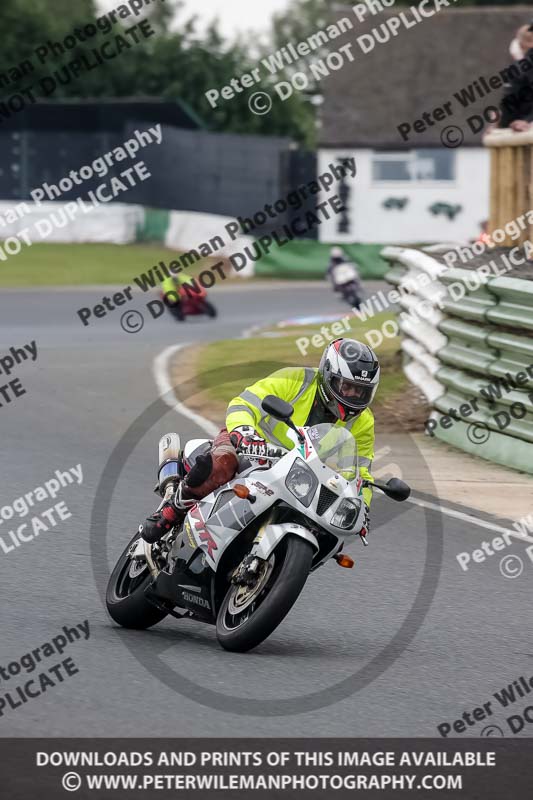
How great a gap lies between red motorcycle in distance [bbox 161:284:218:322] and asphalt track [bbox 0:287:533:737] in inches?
479

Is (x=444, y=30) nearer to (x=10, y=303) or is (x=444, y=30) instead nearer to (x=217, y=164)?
(x=217, y=164)

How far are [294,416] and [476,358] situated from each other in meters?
6.32

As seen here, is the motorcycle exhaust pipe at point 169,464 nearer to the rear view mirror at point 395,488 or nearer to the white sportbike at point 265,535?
the white sportbike at point 265,535

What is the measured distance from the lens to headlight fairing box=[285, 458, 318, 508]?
270 inches

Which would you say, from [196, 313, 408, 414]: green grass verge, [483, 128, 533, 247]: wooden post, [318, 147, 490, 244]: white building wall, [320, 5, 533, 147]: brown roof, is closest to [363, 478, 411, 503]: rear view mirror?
[196, 313, 408, 414]: green grass verge

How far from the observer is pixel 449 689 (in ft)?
22.3

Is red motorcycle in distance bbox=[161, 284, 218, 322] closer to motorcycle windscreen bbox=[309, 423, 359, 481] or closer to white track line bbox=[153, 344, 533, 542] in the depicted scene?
white track line bbox=[153, 344, 533, 542]

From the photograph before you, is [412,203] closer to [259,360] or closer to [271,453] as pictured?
[259,360]

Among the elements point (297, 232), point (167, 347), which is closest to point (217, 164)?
point (297, 232)

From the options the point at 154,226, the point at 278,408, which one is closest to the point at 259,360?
the point at 278,408

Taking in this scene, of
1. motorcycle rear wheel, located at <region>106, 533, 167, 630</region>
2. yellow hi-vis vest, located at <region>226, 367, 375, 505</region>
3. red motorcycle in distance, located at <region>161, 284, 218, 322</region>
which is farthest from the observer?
Result: red motorcycle in distance, located at <region>161, 284, 218, 322</region>

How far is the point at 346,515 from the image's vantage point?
273 inches

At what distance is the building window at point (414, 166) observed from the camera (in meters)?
47.8
